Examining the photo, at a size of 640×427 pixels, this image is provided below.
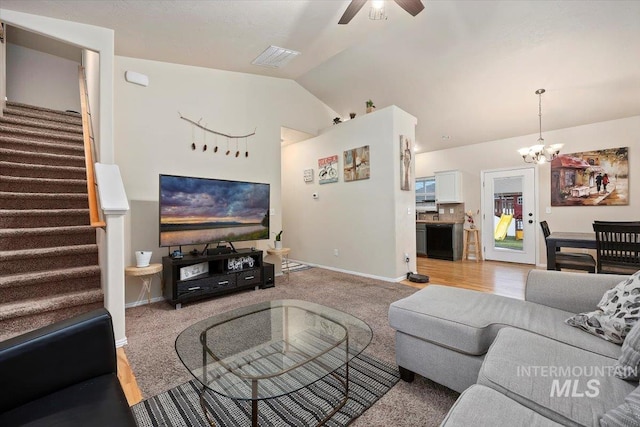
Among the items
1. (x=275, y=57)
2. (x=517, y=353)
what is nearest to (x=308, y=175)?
(x=275, y=57)

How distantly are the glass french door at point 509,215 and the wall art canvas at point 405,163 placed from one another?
2.52 meters

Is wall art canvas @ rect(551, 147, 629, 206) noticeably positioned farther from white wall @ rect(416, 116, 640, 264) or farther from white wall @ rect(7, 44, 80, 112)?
white wall @ rect(7, 44, 80, 112)

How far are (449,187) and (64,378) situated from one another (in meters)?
6.66

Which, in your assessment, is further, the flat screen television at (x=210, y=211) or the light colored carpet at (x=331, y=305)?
the flat screen television at (x=210, y=211)

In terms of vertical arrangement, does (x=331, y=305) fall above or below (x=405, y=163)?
below

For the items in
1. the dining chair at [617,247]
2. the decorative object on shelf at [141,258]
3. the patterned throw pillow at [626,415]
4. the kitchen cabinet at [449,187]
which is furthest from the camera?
the kitchen cabinet at [449,187]

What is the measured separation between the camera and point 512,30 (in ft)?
10.2

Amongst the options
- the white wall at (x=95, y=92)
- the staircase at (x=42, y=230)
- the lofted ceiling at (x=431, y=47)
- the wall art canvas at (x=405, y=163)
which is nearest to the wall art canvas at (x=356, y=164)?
the wall art canvas at (x=405, y=163)

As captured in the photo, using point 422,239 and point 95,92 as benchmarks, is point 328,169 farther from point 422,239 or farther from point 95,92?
point 95,92

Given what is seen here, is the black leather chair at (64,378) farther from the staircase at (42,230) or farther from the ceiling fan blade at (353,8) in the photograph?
the ceiling fan blade at (353,8)

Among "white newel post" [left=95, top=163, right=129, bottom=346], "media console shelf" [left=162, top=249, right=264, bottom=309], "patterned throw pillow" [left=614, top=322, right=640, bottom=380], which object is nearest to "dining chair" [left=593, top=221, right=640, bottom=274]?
"patterned throw pillow" [left=614, top=322, right=640, bottom=380]

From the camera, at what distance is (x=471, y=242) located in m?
6.03

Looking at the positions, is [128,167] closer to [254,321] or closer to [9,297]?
[9,297]

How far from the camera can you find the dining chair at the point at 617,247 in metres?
2.67
